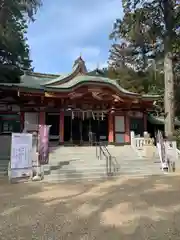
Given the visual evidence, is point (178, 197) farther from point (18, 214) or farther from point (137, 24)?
point (137, 24)

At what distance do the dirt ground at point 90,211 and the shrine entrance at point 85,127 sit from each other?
322 inches

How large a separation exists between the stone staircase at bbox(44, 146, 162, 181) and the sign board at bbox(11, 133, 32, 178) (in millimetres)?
846

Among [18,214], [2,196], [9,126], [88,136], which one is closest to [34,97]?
[9,126]

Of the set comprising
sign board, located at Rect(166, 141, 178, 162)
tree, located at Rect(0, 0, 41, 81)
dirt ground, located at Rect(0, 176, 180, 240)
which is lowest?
dirt ground, located at Rect(0, 176, 180, 240)

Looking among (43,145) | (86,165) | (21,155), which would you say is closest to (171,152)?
(86,165)

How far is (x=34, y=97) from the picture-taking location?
53.0ft

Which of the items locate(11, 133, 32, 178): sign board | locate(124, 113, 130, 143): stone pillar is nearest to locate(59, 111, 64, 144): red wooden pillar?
locate(124, 113, 130, 143): stone pillar

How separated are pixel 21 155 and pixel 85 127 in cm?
865

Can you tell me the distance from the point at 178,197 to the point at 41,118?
35.8ft

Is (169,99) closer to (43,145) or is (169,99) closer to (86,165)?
(86,165)

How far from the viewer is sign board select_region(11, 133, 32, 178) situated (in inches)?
379

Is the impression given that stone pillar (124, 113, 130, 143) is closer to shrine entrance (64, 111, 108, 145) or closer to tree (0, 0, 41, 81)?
shrine entrance (64, 111, 108, 145)

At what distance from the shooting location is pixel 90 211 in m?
5.96

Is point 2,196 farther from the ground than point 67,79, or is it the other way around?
point 67,79
